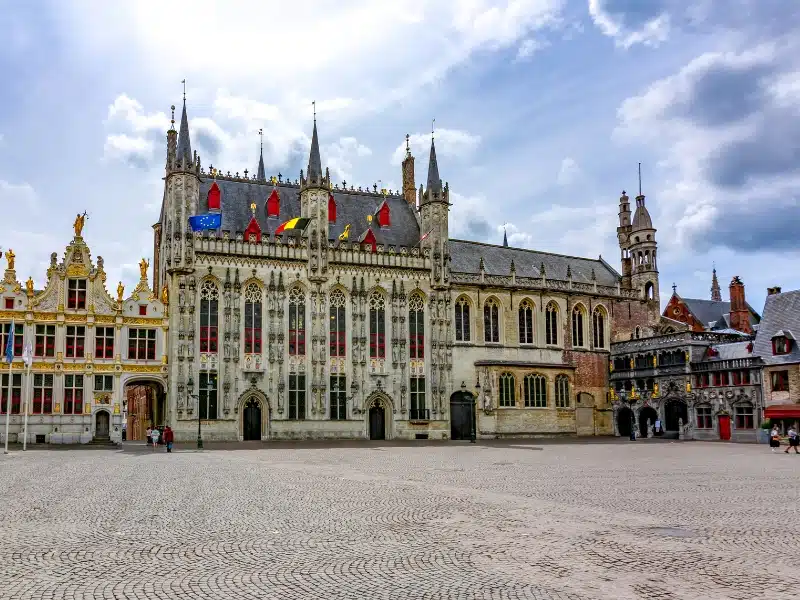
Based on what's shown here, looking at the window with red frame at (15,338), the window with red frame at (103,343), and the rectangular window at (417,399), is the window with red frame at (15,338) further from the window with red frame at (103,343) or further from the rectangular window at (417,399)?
the rectangular window at (417,399)

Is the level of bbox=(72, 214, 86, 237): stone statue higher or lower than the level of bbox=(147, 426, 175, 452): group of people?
higher

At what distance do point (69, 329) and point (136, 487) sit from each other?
119ft

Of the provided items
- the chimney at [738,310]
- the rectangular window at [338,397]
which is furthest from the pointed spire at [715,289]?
the rectangular window at [338,397]

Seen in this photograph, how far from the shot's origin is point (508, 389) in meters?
71.4

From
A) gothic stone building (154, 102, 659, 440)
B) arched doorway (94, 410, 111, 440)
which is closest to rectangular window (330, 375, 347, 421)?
gothic stone building (154, 102, 659, 440)

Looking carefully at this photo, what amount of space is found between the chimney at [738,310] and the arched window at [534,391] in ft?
85.0

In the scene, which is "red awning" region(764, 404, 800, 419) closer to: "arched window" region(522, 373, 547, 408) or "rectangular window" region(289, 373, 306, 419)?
"arched window" region(522, 373, 547, 408)

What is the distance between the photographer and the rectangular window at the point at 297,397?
6366 centimetres

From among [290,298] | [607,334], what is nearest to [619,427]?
Result: [607,334]

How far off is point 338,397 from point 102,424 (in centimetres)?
1806

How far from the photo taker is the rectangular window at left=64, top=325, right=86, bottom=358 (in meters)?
58.1

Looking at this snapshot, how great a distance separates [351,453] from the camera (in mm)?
46156

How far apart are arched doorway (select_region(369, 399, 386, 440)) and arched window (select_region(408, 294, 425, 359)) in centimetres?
508

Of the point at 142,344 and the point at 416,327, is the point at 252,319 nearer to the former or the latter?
the point at 142,344
